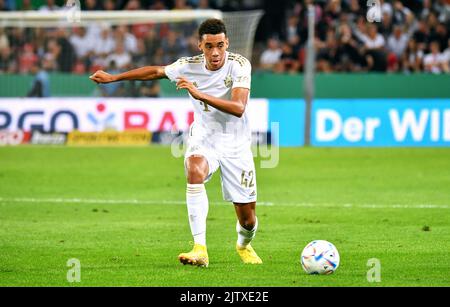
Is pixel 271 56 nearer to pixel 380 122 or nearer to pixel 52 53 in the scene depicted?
pixel 380 122

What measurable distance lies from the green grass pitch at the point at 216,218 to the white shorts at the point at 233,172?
631 millimetres

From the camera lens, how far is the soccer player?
9867mm

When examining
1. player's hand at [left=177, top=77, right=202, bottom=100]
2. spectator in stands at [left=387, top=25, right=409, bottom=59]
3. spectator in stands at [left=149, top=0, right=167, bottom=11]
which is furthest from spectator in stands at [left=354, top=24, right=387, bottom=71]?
player's hand at [left=177, top=77, right=202, bottom=100]

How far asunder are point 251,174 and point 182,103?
15.5 metres

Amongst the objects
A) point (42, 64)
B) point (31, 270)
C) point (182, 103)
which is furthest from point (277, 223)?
point (42, 64)

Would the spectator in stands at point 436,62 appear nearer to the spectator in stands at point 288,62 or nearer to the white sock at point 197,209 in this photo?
the spectator in stands at point 288,62

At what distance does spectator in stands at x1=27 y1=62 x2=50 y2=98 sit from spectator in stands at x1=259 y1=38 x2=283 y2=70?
18.2ft

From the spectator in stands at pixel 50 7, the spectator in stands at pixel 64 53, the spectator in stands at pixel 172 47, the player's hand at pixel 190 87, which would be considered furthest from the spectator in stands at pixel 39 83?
the player's hand at pixel 190 87

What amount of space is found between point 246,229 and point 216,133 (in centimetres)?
93

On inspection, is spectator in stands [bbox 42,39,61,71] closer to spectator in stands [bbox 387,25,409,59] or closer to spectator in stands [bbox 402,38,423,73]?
spectator in stands [bbox 387,25,409,59]

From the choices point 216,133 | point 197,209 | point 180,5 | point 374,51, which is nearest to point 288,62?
point 374,51

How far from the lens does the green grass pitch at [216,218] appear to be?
9477 millimetres

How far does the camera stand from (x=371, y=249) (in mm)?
11156
